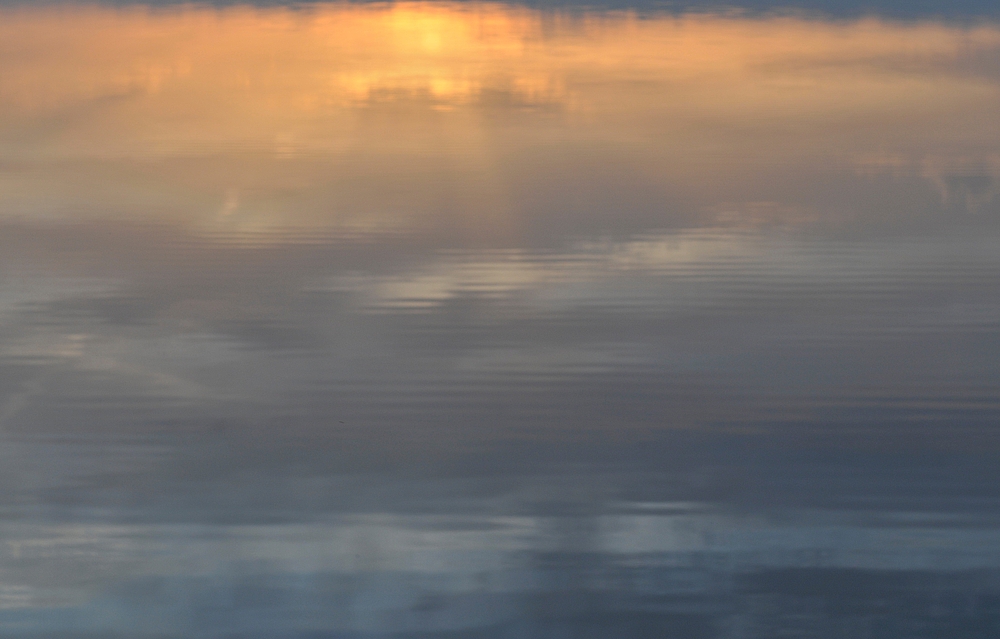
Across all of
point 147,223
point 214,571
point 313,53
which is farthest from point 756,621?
point 313,53

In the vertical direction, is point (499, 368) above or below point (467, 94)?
below

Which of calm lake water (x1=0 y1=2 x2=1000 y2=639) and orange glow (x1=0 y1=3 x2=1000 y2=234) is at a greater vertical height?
orange glow (x1=0 y1=3 x2=1000 y2=234)

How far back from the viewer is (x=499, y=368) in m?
7.59

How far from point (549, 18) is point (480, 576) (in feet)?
69.1

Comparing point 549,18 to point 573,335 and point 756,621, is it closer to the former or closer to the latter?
point 573,335

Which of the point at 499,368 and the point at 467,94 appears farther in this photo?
the point at 467,94

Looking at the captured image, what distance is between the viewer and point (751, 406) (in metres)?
7.09

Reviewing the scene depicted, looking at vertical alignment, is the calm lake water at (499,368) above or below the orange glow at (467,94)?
below

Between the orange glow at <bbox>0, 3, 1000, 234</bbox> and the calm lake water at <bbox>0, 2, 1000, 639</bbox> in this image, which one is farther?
the orange glow at <bbox>0, 3, 1000, 234</bbox>

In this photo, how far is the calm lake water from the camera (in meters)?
5.36

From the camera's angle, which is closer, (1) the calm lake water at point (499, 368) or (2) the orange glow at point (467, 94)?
(1) the calm lake water at point (499, 368)

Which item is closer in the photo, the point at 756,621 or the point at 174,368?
the point at 756,621

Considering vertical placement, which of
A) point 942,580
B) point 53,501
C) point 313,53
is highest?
point 313,53

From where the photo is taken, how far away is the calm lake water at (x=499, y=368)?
5359 mm
